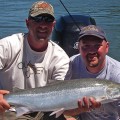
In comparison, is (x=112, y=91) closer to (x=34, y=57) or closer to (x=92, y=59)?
(x=92, y=59)

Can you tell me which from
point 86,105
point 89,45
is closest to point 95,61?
point 89,45

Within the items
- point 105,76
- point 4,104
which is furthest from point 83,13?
point 4,104

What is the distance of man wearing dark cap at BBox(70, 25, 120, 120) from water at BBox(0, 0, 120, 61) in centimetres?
741

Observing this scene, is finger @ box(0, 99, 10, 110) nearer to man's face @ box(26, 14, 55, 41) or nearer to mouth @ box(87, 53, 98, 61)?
man's face @ box(26, 14, 55, 41)

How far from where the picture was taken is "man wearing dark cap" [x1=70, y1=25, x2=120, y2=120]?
405 cm

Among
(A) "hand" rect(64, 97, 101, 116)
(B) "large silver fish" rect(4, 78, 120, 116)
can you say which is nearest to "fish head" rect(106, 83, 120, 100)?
(B) "large silver fish" rect(4, 78, 120, 116)

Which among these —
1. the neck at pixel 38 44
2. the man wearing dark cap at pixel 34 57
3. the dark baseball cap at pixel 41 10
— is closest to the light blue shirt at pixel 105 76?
the man wearing dark cap at pixel 34 57

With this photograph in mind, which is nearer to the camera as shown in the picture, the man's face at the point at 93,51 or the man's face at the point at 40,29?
the man's face at the point at 93,51

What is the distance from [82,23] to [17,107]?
12.1 feet

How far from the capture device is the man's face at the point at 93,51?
404cm


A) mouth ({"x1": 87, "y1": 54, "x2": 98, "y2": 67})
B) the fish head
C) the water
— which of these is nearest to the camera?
the fish head

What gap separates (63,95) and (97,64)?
0.52 meters

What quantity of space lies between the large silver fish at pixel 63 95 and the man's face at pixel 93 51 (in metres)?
0.26

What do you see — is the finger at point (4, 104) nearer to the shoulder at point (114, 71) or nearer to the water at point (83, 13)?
the shoulder at point (114, 71)
